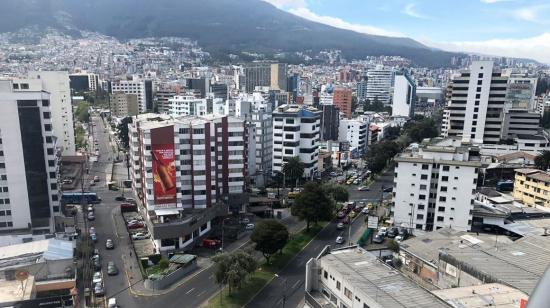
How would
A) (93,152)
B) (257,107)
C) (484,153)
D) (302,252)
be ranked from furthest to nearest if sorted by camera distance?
(93,152)
(484,153)
(257,107)
(302,252)

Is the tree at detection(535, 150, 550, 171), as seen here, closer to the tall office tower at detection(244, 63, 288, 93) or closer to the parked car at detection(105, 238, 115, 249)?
the parked car at detection(105, 238, 115, 249)

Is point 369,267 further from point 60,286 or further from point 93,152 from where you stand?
point 93,152

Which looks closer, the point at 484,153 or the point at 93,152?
the point at 484,153

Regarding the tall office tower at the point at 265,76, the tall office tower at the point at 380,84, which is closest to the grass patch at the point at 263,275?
the tall office tower at the point at 265,76

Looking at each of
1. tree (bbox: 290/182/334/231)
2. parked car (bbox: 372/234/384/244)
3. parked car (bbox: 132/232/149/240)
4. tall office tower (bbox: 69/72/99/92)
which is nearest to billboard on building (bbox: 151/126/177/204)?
parked car (bbox: 132/232/149/240)

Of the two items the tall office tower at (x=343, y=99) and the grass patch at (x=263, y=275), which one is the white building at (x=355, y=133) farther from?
the grass patch at (x=263, y=275)

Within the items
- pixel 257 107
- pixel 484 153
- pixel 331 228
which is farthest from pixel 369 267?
pixel 484 153

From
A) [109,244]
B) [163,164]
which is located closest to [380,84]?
[163,164]
